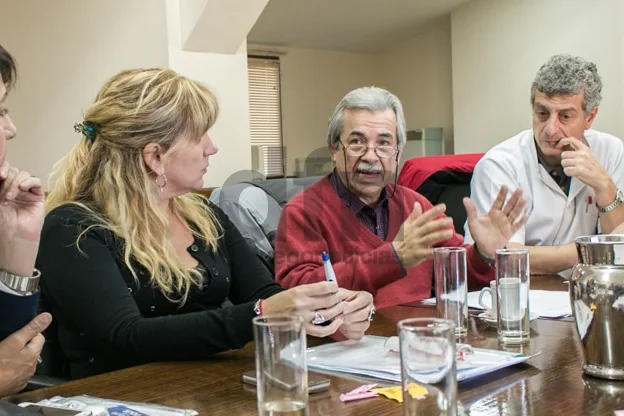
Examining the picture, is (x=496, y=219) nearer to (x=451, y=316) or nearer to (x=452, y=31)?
(x=451, y=316)

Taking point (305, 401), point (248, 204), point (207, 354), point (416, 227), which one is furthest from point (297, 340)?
point (248, 204)

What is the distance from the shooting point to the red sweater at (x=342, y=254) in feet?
5.71

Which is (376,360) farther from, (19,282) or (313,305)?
(19,282)

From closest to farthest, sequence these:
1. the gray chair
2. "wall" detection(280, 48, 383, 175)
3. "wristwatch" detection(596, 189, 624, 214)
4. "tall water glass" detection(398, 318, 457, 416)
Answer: "tall water glass" detection(398, 318, 457, 416) → the gray chair → "wristwatch" detection(596, 189, 624, 214) → "wall" detection(280, 48, 383, 175)

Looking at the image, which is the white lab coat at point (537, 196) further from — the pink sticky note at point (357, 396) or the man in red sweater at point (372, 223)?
the pink sticky note at point (357, 396)

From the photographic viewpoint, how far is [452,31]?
22.4 feet

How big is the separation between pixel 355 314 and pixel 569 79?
1407mm

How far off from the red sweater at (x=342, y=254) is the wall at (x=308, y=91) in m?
5.26

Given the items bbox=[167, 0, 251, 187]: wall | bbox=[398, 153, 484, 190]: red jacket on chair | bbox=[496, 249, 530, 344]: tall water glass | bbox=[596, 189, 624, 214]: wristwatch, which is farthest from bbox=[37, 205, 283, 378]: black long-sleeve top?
bbox=[167, 0, 251, 187]: wall

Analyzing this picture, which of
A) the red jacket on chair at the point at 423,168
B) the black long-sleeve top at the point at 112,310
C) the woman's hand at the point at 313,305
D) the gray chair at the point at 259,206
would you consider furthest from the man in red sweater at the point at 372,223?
the red jacket on chair at the point at 423,168

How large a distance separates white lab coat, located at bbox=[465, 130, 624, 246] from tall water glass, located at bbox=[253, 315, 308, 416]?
1.67m

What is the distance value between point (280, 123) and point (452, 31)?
1.99 m

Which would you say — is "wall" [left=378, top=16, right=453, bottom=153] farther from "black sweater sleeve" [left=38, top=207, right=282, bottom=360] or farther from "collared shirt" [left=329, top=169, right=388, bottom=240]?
"black sweater sleeve" [left=38, top=207, right=282, bottom=360]

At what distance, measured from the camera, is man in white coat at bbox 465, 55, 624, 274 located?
2.27 m
